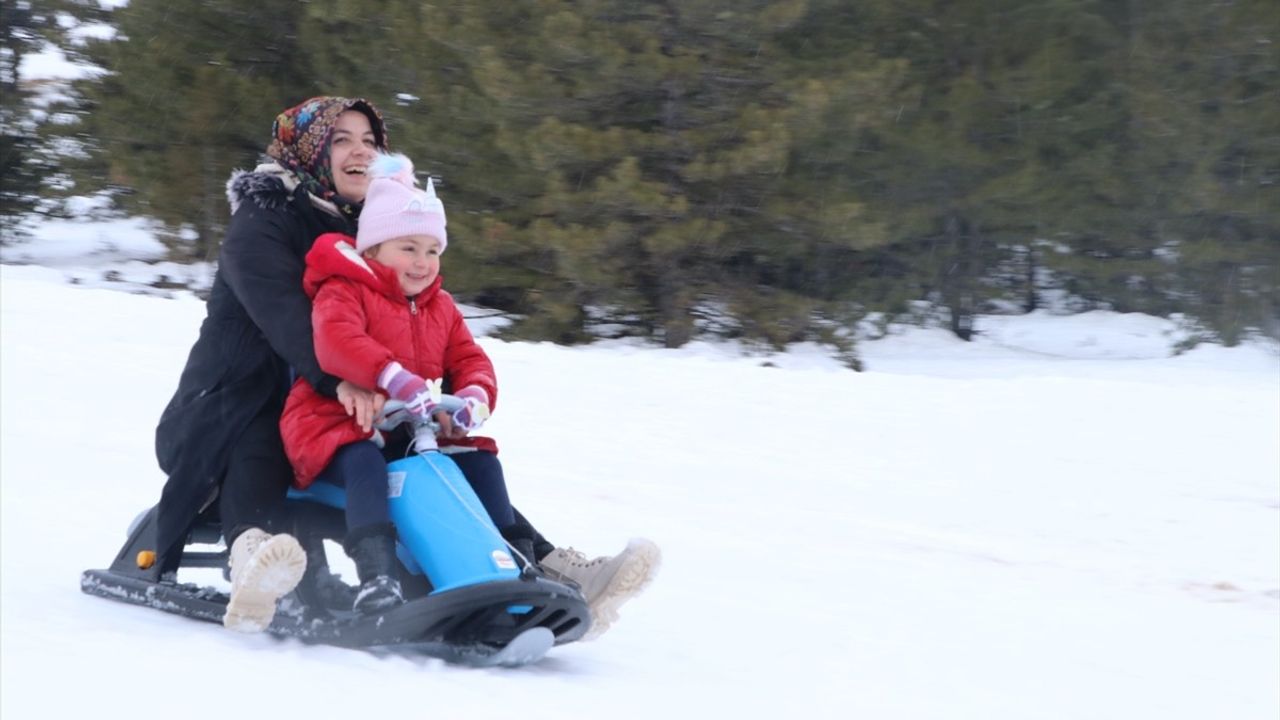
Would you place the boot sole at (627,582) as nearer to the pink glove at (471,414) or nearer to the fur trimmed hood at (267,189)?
the pink glove at (471,414)

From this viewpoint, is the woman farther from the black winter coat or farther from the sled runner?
the sled runner

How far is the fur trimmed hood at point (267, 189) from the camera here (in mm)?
3531

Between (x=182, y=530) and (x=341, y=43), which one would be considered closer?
(x=182, y=530)

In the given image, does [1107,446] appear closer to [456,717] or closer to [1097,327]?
[456,717]

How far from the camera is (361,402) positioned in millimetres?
3207

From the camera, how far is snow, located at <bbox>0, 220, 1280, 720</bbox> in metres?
3.07

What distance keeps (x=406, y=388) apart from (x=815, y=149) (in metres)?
8.05

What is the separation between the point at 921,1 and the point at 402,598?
901 cm

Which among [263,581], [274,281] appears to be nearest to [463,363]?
[274,281]

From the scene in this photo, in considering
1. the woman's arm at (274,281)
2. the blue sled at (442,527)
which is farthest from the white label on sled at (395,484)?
the woman's arm at (274,281)

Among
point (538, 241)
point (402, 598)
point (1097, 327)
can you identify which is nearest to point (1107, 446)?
point (402, 598)

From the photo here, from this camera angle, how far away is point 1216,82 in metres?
10.6

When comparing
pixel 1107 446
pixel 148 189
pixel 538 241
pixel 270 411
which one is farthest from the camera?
pixel 148 189

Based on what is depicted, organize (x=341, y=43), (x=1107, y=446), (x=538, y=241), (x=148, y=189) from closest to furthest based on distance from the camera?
(x=1107, y=446) < (x=538, y=241) < (x=341, y=43) < (x=148, y=189)
